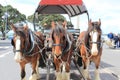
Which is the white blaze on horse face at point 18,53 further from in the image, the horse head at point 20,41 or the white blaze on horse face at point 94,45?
the white blaze on horse face at point 94,45

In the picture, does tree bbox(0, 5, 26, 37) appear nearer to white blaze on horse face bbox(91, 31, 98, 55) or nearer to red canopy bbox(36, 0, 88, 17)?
red canopy bbox(36, 0, 88, 17)

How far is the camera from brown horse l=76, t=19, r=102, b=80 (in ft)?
35.8

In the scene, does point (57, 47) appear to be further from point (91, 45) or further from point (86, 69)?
point (86, 69)

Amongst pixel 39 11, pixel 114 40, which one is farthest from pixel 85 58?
pixel 114 40

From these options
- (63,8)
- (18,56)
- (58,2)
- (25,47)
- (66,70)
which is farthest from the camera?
(63,8)

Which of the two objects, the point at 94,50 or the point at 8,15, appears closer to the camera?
the point at 94,50

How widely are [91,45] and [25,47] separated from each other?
1.98 metres

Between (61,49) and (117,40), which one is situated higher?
(61,49)

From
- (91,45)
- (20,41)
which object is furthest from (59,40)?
(91,45)

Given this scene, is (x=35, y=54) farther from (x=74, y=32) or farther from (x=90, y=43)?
(x=74, y=32)

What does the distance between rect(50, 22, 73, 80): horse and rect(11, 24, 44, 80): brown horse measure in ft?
2.67

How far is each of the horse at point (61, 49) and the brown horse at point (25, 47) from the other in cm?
82

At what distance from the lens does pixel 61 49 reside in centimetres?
1017

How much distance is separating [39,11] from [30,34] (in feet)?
19.3
